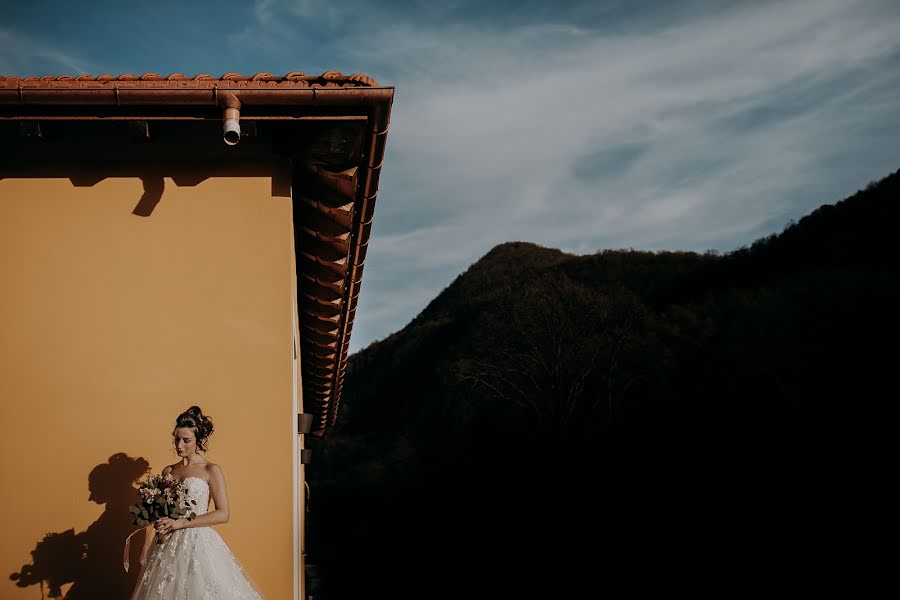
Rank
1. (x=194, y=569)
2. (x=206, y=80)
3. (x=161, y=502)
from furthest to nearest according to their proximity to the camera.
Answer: (x=206, y=80) → (x=194, y=569) → (x=161, y=502)

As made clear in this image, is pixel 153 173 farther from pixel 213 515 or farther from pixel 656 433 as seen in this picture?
pixel 656 433

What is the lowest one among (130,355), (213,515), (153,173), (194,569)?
(194,569)

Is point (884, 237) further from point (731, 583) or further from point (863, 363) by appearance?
point (731, 583)

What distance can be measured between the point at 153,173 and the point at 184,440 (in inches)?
76.2

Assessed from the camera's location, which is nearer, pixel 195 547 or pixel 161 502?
pixel 161 502

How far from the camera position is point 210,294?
4.15 m

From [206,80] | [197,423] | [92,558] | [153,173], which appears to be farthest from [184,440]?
[206,80]

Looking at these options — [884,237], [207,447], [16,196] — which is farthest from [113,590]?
[884,237]

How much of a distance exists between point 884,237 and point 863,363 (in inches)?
341

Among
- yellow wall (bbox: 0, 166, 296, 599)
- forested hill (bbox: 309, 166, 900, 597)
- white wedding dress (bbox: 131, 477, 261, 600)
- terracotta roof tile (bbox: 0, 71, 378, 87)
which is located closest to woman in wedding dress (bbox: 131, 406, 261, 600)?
white wedding dress (bbox: 131, 477, 261, 600)

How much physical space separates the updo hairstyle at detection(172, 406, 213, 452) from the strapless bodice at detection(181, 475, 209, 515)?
214 millimetres

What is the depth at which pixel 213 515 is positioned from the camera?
3449mm

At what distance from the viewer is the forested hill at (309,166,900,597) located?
55.0 ft

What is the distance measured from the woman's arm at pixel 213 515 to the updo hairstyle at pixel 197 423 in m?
0.18
